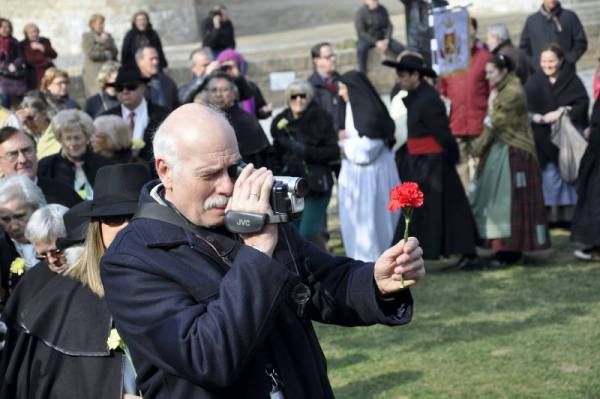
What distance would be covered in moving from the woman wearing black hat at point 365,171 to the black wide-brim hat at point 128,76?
77.0 inches

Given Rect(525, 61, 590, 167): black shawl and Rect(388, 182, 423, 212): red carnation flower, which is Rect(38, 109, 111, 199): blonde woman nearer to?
Rect(388, 182, 423, 212): red carnation flower

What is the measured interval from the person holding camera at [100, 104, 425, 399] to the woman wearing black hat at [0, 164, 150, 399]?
4.19 ft

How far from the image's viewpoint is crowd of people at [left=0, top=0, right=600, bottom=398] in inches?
140

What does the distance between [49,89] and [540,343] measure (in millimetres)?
6317

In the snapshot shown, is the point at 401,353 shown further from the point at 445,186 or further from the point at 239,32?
the point at 239,32

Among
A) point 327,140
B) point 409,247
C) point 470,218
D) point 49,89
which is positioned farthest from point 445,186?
point 409,247

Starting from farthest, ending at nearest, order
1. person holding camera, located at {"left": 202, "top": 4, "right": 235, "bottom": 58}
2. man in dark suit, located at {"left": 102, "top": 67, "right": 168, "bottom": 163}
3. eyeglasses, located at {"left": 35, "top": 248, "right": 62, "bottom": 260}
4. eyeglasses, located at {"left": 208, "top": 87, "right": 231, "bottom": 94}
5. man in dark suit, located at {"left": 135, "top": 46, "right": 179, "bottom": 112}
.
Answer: person holding camera, located at {"left": 202, "top": 4, "right": 235, "bottom": 58}, man in dark suit, located at {"left": 135, "top": 46, "right": 179, "bottom": 112}, man in dark suit, located at {"left": 102, "top": 67, "right": 168, "bottom": 163}, eyeglasses, located at {"left": 208, "top": 87, "right": 231, "bottom": 94}, eyeglasses, located at {"left": 35, "top": 248, "right": 62, "bottom": 260}

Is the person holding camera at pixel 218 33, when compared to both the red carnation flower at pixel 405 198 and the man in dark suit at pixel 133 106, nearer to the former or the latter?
the man in dark suit at pixel 133 106

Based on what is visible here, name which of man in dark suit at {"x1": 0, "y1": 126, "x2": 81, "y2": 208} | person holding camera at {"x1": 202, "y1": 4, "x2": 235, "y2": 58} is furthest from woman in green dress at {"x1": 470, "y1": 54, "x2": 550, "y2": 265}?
person holding camera at {"x1": 202, "y1": 4, "x2": 235, "y2": 58}

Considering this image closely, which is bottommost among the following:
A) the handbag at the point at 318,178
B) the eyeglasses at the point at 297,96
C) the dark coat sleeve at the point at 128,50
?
the handbag at the point at 318,178

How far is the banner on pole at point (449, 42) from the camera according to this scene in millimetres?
13188

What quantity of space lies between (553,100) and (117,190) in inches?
338

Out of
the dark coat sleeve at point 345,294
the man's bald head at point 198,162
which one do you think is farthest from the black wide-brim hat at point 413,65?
the man's bald head at point 198,162

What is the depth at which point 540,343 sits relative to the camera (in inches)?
369
